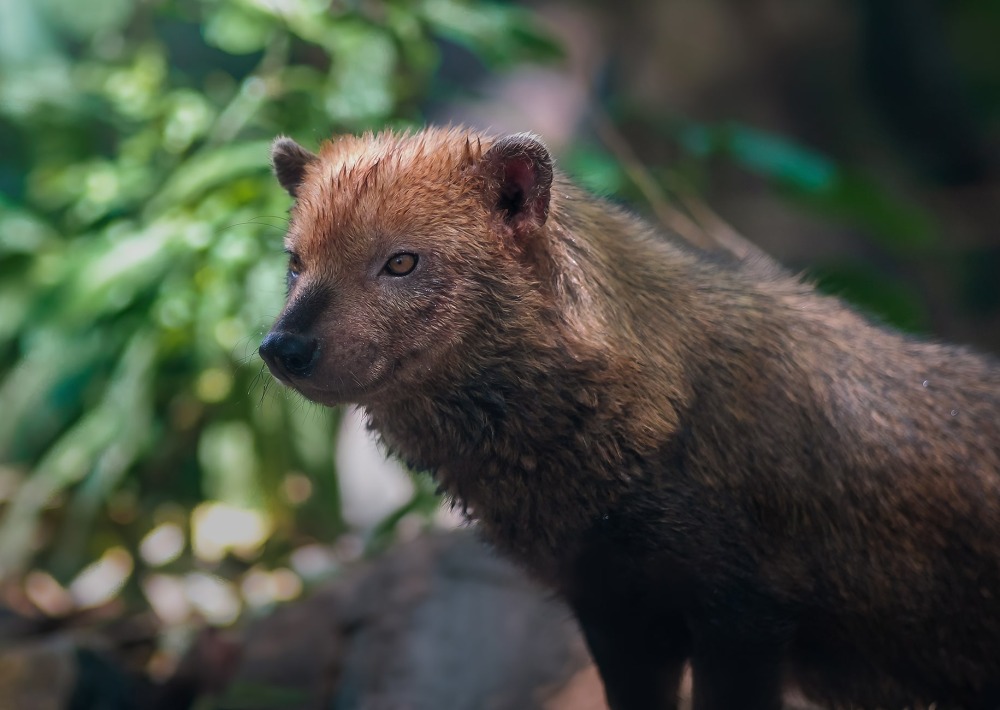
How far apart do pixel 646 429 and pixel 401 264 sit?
78 cm

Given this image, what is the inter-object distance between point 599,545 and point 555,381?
0.46 m

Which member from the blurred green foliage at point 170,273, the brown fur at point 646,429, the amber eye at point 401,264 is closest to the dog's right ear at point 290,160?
the brown fur at point 646,429

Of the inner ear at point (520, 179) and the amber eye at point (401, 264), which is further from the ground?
the inner ear at point (520, 179)

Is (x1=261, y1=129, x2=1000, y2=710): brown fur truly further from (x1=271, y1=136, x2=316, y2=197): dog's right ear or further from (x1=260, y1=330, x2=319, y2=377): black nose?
(x1=271, y1=136, x2=316, y2=197): dog's right ear

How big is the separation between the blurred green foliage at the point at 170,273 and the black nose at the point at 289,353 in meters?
1.75

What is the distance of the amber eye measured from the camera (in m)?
2.85

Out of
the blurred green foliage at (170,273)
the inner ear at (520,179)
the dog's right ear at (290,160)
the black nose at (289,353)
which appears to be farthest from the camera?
the blurred green foliage at (170,273)

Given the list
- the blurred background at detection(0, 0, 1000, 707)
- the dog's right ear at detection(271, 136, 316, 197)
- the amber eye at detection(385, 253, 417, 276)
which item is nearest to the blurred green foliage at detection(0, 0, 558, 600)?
the blurred background at detection(0, 0, 1000, 707)

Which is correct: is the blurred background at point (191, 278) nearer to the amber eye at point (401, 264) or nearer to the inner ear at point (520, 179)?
the amber eye at point (401, 264)

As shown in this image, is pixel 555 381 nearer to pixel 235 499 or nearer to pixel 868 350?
pixel 868 350

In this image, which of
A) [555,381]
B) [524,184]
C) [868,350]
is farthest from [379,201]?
[868,350]

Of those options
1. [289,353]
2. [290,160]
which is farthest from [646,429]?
[290,160]

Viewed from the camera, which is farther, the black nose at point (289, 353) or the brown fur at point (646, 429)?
the brown fur at point (646, 429)

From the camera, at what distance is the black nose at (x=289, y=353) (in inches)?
105
